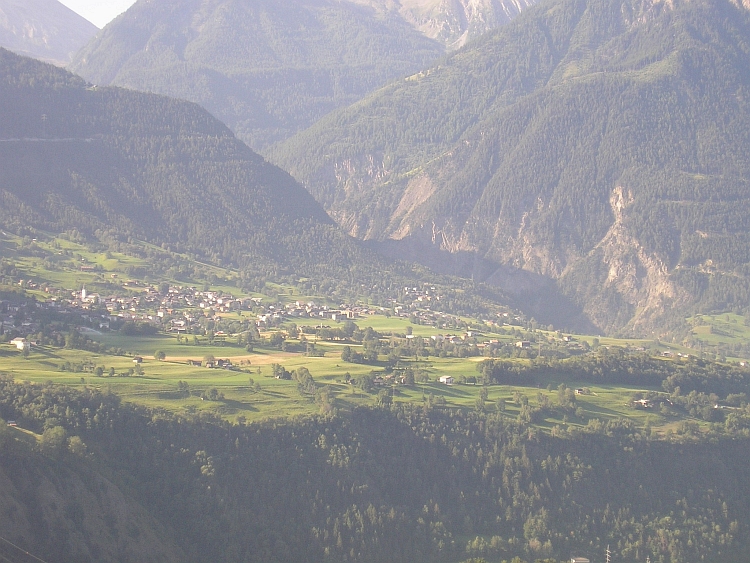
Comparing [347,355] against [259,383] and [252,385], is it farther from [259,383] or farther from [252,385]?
[252,385]

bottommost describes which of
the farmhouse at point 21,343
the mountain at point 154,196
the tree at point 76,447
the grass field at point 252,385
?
the tree at point 76,447

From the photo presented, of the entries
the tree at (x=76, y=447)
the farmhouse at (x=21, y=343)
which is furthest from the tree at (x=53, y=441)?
the farmhouse at (x=21, y=343)

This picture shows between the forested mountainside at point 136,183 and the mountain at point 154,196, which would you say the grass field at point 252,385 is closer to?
the mountain at point 154,196

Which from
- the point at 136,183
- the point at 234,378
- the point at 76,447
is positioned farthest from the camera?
the point at 136,183

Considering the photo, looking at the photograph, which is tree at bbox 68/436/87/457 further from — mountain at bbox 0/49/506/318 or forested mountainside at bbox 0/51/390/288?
forested mountainside at bbox 0/51/390/288

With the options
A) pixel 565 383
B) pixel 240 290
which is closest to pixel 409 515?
pixel 565 383

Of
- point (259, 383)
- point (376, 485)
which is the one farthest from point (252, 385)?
point (376, 485)

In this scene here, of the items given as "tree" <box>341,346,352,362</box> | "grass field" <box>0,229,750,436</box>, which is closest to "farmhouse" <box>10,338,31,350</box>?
"grass field" <box>0,229,750,436</box>
